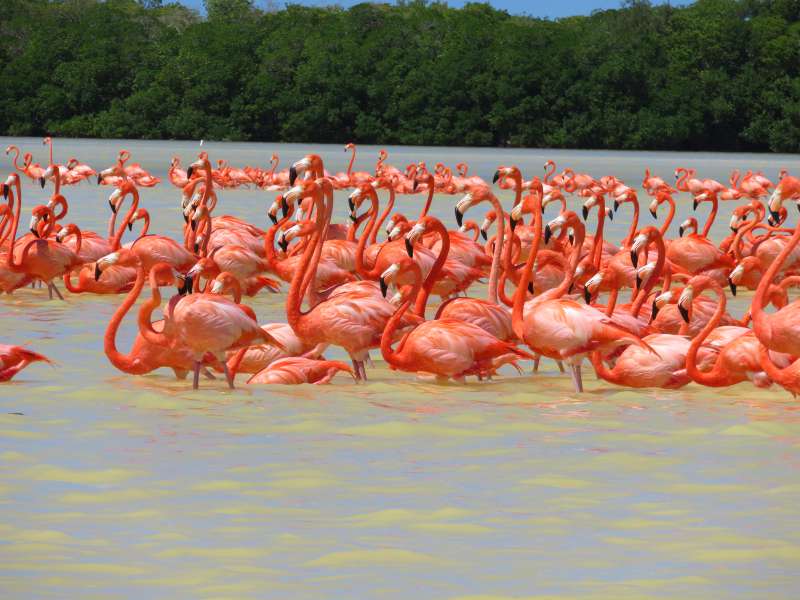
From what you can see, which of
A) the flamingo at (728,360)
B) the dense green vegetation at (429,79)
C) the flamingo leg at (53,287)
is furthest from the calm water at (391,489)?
the dense green vegetation at (429,79)

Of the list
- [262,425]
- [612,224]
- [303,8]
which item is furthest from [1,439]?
[303,8]

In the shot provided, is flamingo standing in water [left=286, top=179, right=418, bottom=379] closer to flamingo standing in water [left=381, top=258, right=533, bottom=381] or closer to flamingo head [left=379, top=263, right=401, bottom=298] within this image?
flamingo standing in water [left=381, top=258, right=533, bottom=381]

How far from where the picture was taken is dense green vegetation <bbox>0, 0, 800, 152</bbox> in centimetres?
5509

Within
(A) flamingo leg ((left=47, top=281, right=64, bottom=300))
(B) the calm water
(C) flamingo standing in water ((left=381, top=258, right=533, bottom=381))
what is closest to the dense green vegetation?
(A) flamingo leg ((left=47, top=281, right=64, bottom=300))

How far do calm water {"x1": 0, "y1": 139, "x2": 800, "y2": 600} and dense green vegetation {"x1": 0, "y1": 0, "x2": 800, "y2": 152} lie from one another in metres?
48.0

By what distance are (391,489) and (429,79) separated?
53.0 metres

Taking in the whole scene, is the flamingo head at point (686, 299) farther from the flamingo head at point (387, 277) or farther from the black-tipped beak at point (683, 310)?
the flamingo head at point (387, 277)

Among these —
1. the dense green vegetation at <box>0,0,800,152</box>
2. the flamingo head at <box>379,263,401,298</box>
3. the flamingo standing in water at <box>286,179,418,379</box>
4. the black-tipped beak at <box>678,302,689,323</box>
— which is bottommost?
the dense green vegetation at <box>0,0,800,152</box>

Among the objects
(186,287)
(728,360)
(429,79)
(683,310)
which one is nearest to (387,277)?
(186,287)

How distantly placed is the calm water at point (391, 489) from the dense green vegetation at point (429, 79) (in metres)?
Answer: 48.0

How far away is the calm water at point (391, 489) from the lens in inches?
181

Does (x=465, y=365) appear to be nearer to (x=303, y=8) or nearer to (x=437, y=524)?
(x=437, y=524)

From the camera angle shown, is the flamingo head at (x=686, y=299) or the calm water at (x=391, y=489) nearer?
the calm water at (x=391, y=489)

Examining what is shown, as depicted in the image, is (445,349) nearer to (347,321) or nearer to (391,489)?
(347,321)
